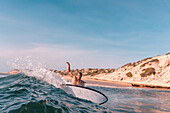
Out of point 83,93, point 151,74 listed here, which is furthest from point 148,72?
point 83,93

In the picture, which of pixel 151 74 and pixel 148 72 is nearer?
pixel 151 74

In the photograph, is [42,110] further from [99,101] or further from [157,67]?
[157,67]

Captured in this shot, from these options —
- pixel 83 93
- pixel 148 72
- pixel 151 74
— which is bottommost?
pixel 83 93

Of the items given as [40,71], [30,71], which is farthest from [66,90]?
[30,71]

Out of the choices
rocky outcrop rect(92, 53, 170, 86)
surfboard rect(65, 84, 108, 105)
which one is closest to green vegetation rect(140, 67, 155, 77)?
rocky outcrop rect(92, 53, 170, 86)

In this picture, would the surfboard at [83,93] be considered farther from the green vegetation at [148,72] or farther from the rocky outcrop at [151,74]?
the green vegetation at [148,72]

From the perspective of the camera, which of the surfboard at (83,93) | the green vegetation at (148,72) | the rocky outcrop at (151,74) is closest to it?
the surfboard at (83,93)

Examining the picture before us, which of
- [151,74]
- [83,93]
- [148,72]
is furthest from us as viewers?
[148,72]

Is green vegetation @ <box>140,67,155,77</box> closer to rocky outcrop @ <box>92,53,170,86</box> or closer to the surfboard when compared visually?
rocky outcrop @ <box>92,53,170,86</box>

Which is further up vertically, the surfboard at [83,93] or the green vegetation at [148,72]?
the green vegetation at [148,72]

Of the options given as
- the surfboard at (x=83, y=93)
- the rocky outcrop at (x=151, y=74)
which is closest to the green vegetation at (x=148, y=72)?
the rocky outcrop at (x=151, y=74)

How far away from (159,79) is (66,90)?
4643cm

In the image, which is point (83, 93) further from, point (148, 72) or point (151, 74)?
point (148, 72)

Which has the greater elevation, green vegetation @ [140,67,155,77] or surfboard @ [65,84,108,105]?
green vegetation @ [140,67,155,77]
